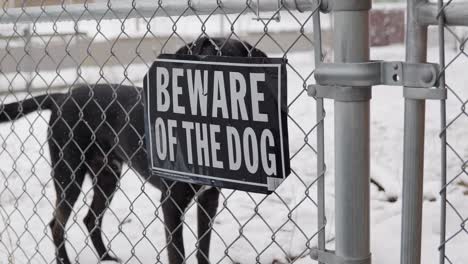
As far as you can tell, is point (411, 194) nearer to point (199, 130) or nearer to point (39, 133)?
point (199, 130)

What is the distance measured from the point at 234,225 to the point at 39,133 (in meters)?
3.87

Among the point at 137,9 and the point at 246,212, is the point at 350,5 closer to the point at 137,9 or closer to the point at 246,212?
the point at 137,9

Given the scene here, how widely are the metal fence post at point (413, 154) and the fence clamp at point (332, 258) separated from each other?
9cm

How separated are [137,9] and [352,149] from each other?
0.92 metres

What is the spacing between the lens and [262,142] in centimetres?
163

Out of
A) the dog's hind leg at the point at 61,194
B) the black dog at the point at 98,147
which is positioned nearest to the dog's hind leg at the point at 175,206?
the black dog at the point at 98,147

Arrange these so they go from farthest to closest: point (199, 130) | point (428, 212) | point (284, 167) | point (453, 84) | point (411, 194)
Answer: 1. point (453, 84)
2. point (428, 212)
3. point (199, 130)
4. point (284, 167)
5. point (411, 194)

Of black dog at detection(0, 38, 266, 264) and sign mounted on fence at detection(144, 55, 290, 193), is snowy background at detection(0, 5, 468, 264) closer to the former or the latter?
black dog at detection(0, 38, 266, 264)

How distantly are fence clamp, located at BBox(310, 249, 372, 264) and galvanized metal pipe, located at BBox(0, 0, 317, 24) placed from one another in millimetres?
591

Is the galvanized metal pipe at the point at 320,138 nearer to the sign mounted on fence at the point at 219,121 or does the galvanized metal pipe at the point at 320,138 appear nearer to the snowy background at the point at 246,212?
the sign mounted on fence at the point at 219,121

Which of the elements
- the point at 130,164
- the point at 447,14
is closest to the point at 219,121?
the point at 447,14

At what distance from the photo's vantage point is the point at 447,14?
4.32 feet

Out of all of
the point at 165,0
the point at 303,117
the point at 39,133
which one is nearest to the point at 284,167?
the point at 165,0

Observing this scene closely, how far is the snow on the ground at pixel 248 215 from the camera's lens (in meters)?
3.28
